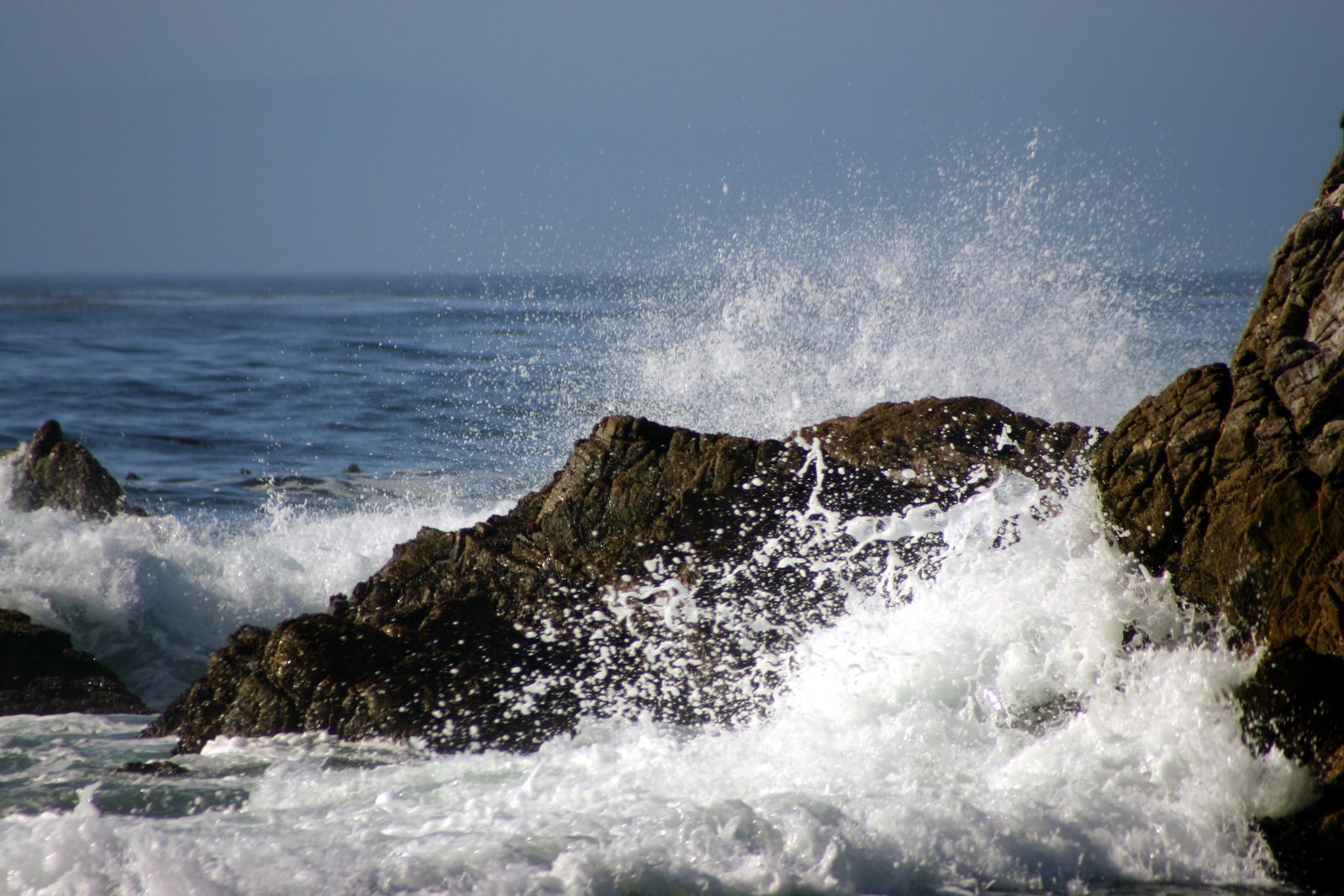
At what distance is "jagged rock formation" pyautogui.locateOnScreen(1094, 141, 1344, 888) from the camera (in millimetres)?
3867

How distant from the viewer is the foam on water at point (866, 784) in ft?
11.7

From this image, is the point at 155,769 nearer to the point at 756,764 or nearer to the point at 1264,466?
the point at 756,764

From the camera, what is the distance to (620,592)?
574 centimetres

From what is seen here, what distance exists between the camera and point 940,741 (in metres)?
4.54

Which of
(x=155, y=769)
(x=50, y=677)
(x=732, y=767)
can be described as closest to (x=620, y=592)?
(x=732, y=767)

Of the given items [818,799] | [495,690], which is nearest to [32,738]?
[495,690]

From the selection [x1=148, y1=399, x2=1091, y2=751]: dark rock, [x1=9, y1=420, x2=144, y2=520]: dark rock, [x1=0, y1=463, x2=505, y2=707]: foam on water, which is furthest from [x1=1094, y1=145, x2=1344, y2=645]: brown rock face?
[x1=9, y1=420, x2=144, y2=520]: dark rock

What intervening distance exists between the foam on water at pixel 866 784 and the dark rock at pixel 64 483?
4584mm

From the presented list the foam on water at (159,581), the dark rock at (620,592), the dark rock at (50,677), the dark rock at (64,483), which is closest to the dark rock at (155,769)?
the dark rock at (620,592)

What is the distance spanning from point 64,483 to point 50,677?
3503mm

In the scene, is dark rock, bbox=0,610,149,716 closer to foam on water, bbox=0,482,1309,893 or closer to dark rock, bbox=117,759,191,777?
foam on water, bbox=0,482,1309,893

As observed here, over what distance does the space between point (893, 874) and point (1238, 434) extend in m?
1.98

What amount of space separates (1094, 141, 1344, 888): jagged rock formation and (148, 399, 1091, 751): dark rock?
105cm

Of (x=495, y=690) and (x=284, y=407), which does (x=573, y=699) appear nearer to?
(x=495, y=690)
